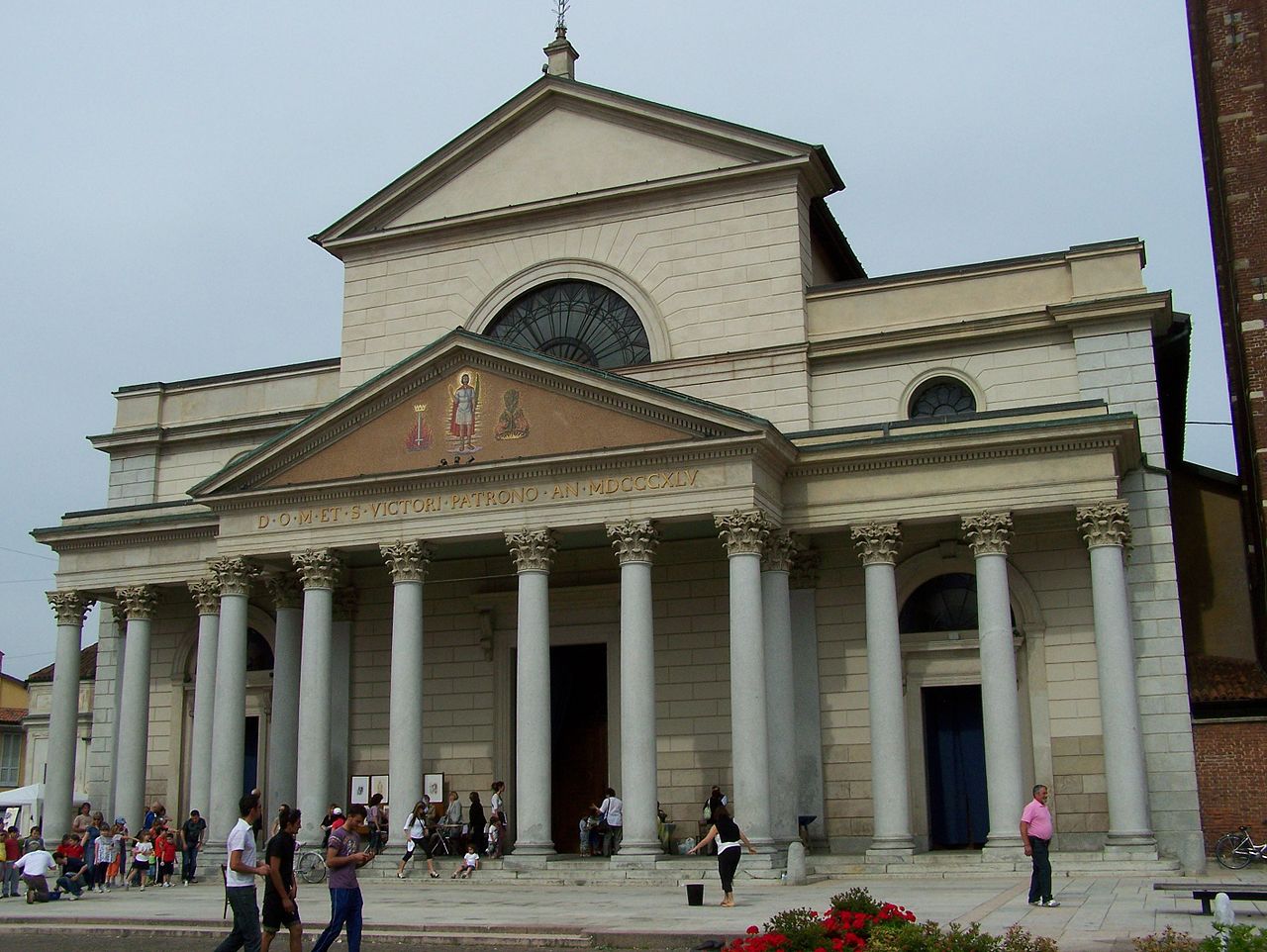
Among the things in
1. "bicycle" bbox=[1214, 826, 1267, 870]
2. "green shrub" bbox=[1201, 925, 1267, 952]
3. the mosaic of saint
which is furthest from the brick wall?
"green shrub" bbox=[1201, 925, 1267, 952]

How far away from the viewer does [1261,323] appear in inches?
1220

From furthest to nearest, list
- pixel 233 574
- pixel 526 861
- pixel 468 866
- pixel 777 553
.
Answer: pixel 233 574, pixel 777 553, pixel 468 866, pixel 526 861

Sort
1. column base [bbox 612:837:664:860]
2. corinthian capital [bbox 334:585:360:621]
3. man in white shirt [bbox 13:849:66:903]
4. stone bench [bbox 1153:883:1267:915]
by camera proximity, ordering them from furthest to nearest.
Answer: corinthian capital [bbox 334:585:360:621], column base [bbox 612:837:664:860], man in white shirt [bbox 13:849:66:903], stone bench [bbox 1153:883:1267:915]

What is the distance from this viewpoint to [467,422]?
93.7 feet

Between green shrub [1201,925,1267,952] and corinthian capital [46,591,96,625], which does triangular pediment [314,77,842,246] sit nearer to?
→ corinthian capital [46,591,96,625]

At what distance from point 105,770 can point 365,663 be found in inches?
302

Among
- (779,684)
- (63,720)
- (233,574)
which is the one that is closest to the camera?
(779,684)

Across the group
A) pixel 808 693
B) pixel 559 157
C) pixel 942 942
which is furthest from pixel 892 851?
pixel 559 157

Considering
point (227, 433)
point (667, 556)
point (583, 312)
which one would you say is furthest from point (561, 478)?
point (227, 433)

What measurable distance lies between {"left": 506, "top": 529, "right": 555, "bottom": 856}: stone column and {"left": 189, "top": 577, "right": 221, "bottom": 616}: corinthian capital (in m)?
7.69

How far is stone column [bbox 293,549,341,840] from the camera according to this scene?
92.8ft

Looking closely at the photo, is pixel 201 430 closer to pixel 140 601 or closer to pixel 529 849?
pixel 140 601

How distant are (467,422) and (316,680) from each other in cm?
622

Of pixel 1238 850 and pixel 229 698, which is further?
pixel 229 698
